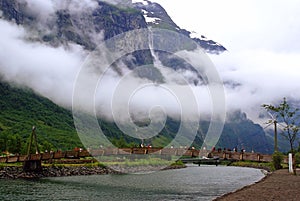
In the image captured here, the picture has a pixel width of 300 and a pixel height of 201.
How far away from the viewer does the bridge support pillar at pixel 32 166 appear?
71.4 meters

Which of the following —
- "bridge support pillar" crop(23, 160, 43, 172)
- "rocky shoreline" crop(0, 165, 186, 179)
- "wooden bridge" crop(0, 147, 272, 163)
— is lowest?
"rocky shoreline" crop(0, 165, 186, 179)

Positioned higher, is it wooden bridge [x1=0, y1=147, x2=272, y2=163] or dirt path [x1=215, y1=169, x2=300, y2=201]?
wooden bridge [x1=0, y1=147, x2=272, y2=163]

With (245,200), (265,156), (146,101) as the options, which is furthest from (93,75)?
(245,200)

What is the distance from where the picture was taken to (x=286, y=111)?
55.8 meters

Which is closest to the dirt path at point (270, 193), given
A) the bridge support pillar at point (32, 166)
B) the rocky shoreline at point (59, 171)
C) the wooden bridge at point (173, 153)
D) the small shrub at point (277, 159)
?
the wooden bridge at point (173, 153)

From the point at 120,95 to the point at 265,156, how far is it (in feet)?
74.0

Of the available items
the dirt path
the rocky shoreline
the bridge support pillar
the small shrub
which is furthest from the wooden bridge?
the dirt path

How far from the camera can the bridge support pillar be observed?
7145cm

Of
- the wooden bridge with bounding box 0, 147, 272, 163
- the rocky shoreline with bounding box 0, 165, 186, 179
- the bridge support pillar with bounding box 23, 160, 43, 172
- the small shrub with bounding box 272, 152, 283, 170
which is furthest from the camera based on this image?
the bridge support pillar with bounding box 23, 160, 43, 172

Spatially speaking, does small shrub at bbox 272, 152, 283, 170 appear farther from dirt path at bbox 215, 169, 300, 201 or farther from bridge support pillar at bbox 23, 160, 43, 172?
bridge support pillar at bbox 23, 160, 43, 172

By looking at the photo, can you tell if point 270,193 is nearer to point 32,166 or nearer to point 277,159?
point 277,159

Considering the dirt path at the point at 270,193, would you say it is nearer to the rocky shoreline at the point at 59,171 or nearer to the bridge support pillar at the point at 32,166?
the rocky shoreline at the point at 59,171

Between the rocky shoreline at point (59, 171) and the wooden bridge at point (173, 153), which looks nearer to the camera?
the wooden bridge at point (173, 153)

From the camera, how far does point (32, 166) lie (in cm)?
7269
